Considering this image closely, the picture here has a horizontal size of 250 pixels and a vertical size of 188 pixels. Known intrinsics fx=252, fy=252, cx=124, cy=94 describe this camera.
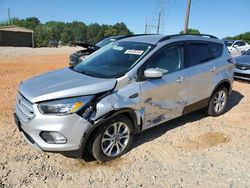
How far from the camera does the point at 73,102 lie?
3168mm

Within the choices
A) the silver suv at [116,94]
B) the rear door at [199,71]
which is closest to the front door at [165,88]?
the silver suv at [116,94]

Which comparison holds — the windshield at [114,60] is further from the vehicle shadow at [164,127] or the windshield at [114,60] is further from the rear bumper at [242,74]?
the rear bumper at [242,74]

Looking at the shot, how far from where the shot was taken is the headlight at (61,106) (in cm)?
313

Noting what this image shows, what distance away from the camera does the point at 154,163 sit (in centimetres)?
367

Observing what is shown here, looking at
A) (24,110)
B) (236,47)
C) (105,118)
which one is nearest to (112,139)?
(105,118)

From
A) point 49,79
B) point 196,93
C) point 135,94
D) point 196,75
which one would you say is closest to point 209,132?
point 196,93

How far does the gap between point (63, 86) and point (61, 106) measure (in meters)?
0.37

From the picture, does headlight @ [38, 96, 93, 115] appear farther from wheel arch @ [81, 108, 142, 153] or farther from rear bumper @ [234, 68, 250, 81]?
rear bumper @ [234, 68, 250, 81]

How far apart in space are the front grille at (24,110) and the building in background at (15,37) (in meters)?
39.3

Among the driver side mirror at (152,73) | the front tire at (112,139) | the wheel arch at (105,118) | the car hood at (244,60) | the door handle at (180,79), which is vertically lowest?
the front tire at (112,139)

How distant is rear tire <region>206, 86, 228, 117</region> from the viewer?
211 inches

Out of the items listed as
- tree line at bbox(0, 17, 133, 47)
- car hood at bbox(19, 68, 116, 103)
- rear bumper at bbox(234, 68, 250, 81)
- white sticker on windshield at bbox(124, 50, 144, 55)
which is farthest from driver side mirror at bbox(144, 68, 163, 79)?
tree line at bbox(0, 17, 133, 47)

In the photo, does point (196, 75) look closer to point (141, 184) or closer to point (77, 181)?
point (141, 184)

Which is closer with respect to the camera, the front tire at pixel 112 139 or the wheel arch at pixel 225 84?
the front tire at pixel 112 139
